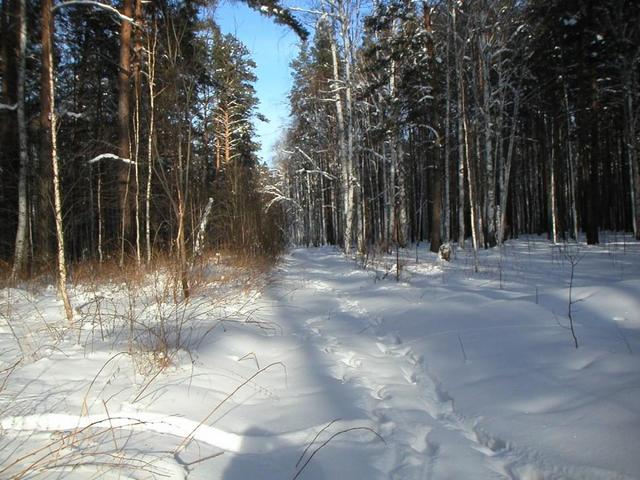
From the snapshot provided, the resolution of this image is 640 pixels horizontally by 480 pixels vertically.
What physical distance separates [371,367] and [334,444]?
1.33m

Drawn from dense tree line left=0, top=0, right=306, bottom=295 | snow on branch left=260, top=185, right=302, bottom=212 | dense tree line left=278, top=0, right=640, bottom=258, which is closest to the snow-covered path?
dense tree line left=0, top=0, right=306, bottom=295

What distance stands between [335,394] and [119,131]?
8.93 meters

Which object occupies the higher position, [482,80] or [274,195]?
[482,80]

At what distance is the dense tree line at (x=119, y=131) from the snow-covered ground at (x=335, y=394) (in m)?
1.85

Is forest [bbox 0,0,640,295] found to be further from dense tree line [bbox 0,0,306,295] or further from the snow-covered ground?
the snow-covered ground

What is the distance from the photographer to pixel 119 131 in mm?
8758

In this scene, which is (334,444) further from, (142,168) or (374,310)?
(142,168)

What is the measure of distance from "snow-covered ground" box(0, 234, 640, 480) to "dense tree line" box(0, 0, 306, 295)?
185 centimetres

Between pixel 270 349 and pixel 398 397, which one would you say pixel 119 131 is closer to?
pixel 270 349

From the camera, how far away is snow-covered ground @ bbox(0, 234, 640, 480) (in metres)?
1.70

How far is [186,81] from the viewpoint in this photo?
199 inches

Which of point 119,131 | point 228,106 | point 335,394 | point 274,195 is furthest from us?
point 274,195

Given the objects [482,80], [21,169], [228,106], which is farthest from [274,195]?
[21,169]

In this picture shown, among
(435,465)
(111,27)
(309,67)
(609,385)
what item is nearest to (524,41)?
(309,67)
